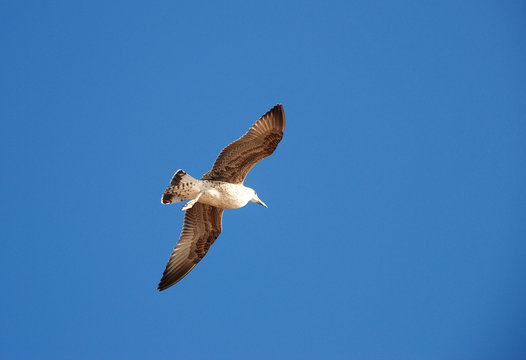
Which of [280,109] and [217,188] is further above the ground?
[280,109]

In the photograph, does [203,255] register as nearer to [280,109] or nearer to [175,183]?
[175,183]

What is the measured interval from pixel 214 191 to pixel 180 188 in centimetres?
48

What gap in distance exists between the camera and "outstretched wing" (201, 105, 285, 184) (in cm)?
773

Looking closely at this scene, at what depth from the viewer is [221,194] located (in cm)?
803

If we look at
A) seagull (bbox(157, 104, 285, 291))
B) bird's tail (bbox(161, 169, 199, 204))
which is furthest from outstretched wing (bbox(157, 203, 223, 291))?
bird's tail (bbox(161, 169, 199, 204))

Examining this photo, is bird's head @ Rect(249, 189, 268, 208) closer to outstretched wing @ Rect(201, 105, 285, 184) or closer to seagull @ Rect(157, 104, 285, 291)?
seagull @ Rect(157, 104, 285, 291)

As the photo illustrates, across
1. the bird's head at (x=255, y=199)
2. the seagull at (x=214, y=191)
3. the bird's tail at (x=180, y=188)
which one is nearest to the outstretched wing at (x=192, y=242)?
the seagull at (x=214, y=191)

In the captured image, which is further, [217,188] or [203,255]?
[203,255]

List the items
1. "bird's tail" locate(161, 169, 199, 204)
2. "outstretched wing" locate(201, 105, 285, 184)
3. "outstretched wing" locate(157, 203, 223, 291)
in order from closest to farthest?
"outstretched wing" locate(201, 105, 285, 184) < "bird's tail" locate(161, 169, 199, 204) < "outstretched wing" locate(157, 203, 223, 291)

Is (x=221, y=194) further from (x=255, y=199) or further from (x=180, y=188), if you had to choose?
(x=255, y=199)

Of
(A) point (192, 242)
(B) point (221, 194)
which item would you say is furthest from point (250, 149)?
(A) point (192, 242)

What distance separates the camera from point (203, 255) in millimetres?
8906

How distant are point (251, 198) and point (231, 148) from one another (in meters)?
1.20

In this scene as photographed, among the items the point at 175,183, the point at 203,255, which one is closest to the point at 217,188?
the point at 175,183
